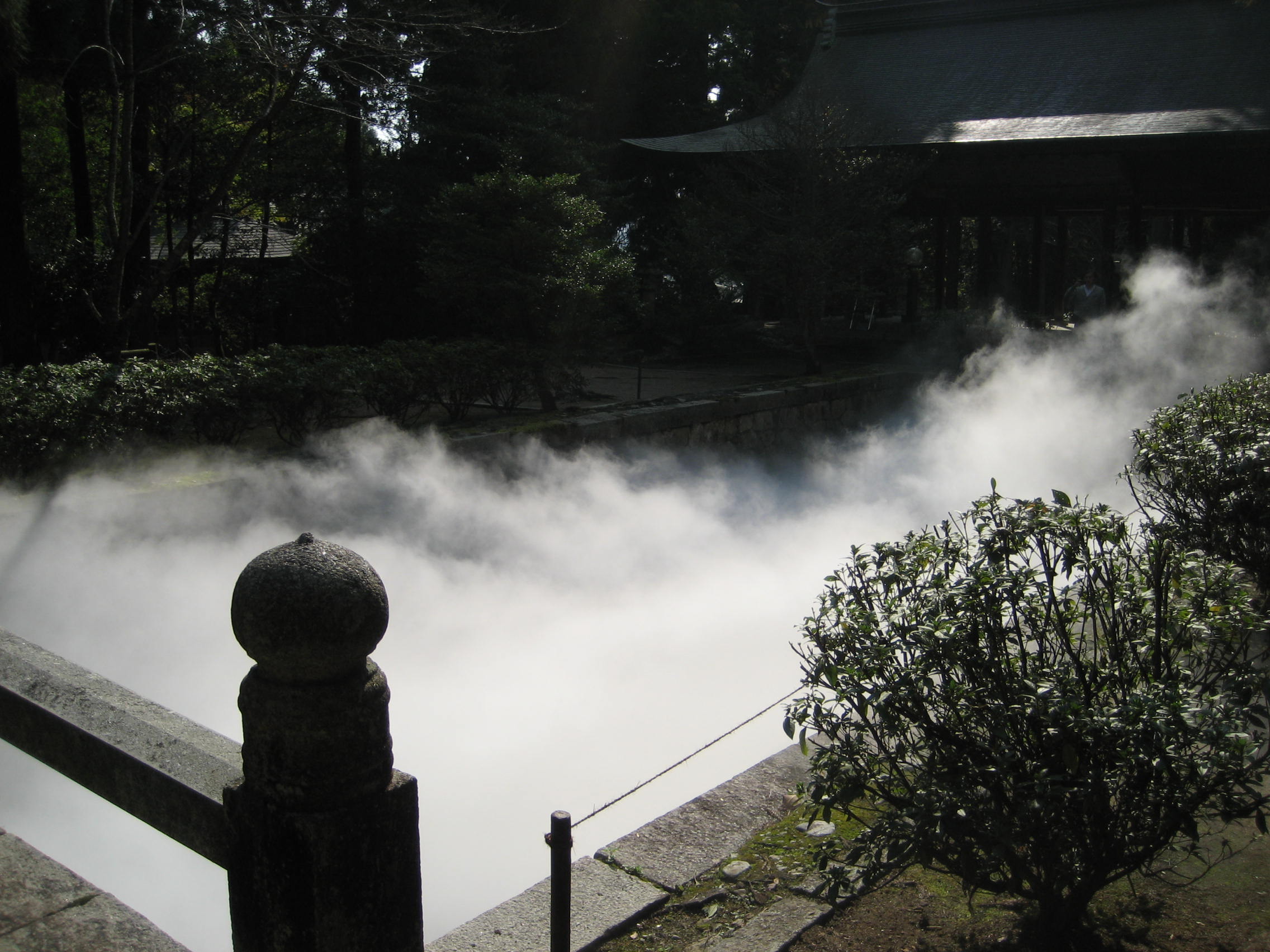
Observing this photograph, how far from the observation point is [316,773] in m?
2.09

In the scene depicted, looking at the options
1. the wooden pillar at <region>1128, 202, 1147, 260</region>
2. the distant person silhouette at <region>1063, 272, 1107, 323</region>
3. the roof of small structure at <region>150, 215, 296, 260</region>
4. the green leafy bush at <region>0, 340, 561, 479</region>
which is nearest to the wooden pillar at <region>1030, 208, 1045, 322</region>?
the wooden pillar at <region>1128, 202, 1147, 260</region>

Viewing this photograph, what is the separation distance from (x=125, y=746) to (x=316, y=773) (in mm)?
734

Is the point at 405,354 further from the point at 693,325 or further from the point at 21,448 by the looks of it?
the point at 693,325

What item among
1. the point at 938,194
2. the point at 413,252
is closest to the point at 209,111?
the point at 413,252

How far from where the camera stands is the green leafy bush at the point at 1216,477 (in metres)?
4.51

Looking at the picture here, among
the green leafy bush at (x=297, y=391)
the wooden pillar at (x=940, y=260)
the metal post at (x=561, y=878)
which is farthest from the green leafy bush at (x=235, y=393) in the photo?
the wooden pillar at (x=940, y=260)

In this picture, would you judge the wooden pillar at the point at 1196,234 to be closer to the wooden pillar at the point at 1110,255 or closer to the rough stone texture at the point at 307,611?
the wooden pillar at the point at 1110,255

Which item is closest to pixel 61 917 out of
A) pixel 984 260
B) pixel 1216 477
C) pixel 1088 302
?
pixel 1216 477

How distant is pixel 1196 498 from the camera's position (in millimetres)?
4949

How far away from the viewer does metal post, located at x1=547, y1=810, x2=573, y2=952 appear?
2428mm

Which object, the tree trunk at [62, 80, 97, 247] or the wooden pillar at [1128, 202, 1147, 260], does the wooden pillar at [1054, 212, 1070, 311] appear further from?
the tree trunk at [62, 80, 97, 247]

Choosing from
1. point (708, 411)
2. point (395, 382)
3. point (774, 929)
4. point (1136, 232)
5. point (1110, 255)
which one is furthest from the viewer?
point (1110, 255)

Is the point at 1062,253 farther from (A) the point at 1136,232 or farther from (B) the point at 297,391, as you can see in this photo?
(B) the point at 297,391

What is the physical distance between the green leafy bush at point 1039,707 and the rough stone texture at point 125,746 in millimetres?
1360
